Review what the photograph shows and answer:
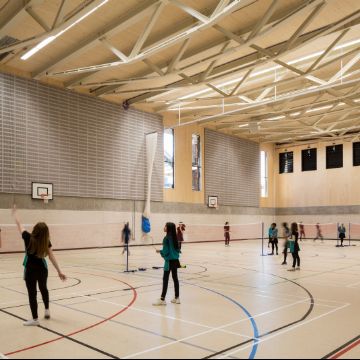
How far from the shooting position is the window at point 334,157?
37125 millimetres

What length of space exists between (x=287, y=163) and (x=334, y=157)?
4.82 metres

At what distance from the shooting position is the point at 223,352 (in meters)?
5.11

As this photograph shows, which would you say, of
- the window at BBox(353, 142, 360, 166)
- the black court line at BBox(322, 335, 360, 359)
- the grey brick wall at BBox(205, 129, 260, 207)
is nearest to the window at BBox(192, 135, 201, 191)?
the grey brick wall at BBox(205, 129, 260, 207)

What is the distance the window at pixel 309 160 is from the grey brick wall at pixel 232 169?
192 inches

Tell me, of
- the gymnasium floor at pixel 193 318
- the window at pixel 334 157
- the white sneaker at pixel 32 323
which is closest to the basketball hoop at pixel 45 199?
the gymnasium floor at pixel 193 318

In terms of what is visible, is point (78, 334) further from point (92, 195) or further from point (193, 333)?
point (92, 195)

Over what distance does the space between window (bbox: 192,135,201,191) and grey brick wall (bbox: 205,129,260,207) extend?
680 mm

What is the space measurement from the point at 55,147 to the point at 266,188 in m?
23.7

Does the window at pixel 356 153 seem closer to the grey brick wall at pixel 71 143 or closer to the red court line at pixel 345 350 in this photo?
the grey brick wall at pixel 71 143

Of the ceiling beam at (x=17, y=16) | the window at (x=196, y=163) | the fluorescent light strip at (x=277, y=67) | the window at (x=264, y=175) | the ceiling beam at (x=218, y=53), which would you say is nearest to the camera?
the ceiling beam at (x=218, y=53)

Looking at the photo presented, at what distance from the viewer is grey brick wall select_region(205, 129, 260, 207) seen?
33031mm

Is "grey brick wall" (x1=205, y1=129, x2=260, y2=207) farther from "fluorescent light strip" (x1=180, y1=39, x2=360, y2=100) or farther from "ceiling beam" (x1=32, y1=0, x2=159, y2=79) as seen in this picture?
"ceiling beam" (x1=32, y1=0, x2=159, y2=79)

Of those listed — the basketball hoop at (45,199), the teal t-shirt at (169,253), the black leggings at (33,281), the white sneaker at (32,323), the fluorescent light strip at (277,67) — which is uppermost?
the fluorescent light strip at (277,67)

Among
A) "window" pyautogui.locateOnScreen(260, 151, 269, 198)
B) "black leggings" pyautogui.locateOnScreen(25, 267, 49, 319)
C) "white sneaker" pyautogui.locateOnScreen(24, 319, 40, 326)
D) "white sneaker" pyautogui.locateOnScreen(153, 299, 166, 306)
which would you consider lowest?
"white sneaker" pyautogui.locateOnScreen(153, 299, 166, 306)
